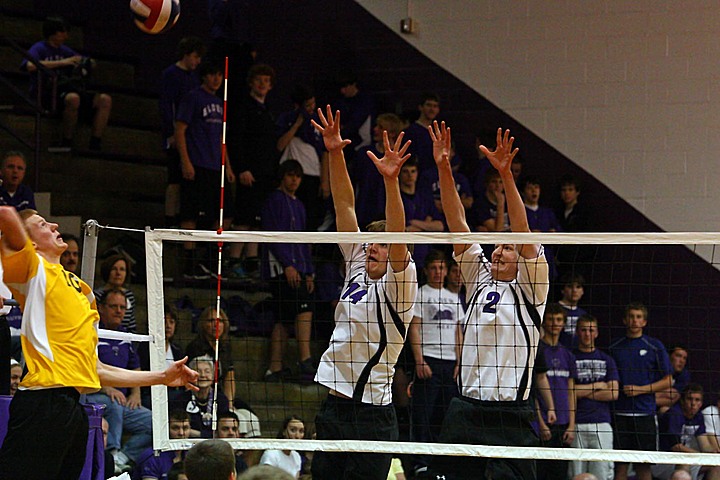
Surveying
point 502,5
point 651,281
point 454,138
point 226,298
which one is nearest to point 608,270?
point 651,281

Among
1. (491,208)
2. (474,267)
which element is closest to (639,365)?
(491,208)

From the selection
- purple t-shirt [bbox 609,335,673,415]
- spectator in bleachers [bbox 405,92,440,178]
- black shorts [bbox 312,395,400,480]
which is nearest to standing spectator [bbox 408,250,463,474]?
purple t-shirt [bbox 609,335,673,415]

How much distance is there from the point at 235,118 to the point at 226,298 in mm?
1959

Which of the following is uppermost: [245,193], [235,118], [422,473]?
[235,118]

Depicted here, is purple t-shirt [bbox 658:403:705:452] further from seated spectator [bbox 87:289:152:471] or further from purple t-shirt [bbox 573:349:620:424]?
seated spectator [bbox 87:289:152:471]

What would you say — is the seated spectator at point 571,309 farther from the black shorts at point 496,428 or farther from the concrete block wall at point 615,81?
the black shorts at point 496,428

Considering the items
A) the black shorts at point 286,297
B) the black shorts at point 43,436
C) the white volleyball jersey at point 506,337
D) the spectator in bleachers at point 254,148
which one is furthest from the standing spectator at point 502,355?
the spectator in bleachers at point 254,148

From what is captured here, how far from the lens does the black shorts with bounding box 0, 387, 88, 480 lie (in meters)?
5.18

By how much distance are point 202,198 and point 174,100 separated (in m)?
1.10

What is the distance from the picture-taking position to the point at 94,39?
1361 cm

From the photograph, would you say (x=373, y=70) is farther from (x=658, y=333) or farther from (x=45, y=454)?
(x=45, y=454)

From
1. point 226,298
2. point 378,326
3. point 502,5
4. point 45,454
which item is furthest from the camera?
point 502,5

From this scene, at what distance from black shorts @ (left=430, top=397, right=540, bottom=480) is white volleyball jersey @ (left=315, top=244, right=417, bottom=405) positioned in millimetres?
441

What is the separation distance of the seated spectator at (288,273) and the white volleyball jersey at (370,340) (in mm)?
3395
